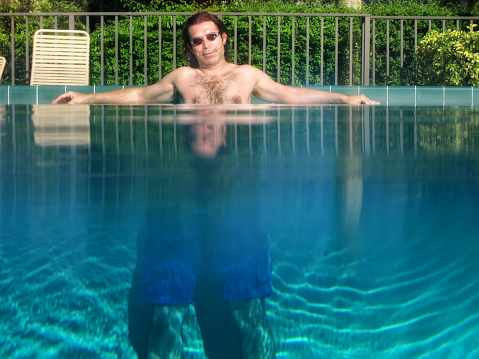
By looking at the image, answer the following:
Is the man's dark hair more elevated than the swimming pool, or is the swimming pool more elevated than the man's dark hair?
the man's dark hair

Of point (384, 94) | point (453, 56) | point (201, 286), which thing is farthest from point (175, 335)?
point (453, 56)

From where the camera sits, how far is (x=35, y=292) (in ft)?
1.29

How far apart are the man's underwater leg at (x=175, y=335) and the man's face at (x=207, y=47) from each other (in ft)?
14.5

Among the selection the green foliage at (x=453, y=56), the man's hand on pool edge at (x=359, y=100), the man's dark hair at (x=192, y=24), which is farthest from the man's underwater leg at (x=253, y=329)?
the green foliage at (x=453, y=56)

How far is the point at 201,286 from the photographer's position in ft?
1.34

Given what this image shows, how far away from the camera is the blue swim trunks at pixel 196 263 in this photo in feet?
1.35

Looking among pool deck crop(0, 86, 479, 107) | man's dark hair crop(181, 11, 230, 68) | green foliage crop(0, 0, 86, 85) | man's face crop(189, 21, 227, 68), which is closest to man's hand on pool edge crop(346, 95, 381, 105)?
man's face crop(189, 21, 227, 68)

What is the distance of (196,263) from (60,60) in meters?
7.46

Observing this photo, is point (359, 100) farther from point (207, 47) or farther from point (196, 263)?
point (196, 263)

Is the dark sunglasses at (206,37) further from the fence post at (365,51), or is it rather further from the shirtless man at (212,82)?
the fence post at (365,51)

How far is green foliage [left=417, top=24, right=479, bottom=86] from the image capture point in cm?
691

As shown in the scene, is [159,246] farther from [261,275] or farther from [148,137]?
[148,137]

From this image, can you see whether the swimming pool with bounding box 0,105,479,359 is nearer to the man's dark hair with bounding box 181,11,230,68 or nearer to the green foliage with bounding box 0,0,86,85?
the man's dark hair with bounding box 181,11,230,68

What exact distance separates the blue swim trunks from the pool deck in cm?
582
